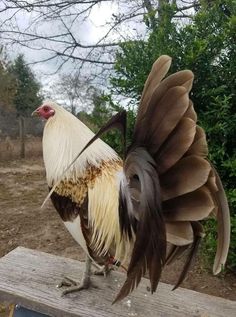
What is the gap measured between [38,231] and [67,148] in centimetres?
316

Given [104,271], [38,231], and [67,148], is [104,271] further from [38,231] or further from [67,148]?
[38,231]

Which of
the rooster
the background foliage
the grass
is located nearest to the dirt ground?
the background foliage

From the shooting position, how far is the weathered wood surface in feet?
5.02

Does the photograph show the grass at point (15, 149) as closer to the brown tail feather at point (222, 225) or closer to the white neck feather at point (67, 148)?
the white neck feather at point (67, 148)

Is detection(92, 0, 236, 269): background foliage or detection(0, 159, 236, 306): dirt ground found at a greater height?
detection(92, 0, 236, 269): background foliage

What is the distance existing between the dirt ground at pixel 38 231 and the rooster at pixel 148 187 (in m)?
1.74

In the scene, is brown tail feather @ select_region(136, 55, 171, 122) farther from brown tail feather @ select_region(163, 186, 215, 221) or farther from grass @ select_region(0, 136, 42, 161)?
grass @ select_region(0, 136, 42, 161)

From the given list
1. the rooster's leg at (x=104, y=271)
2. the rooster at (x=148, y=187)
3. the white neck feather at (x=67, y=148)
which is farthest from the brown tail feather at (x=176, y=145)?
the rooster's leg at (x=104, y=271)

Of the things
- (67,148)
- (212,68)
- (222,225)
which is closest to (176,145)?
(222,225)

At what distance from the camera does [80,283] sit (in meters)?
1.67

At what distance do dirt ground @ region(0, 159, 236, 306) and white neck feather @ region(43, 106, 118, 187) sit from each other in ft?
6.04

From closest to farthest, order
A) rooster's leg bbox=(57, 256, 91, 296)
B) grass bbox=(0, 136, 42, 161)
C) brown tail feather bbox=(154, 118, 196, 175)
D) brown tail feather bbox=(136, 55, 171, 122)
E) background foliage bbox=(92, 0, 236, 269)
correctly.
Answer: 1. brown tail feather bbox=(154, 118, 196, 175)
2. brown tail feather bbox=(136, 55, 171, 122)
3. rooster's leg bbox=(57, 256, 91, 296)
4. background foliage bbox=(92, 0, 236, 269)
5. grass bbox=(0, 136, 42, 161)

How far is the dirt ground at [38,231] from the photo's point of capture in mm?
2998

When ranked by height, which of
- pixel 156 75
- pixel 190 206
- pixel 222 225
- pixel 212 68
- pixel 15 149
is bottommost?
pixel 15 149
